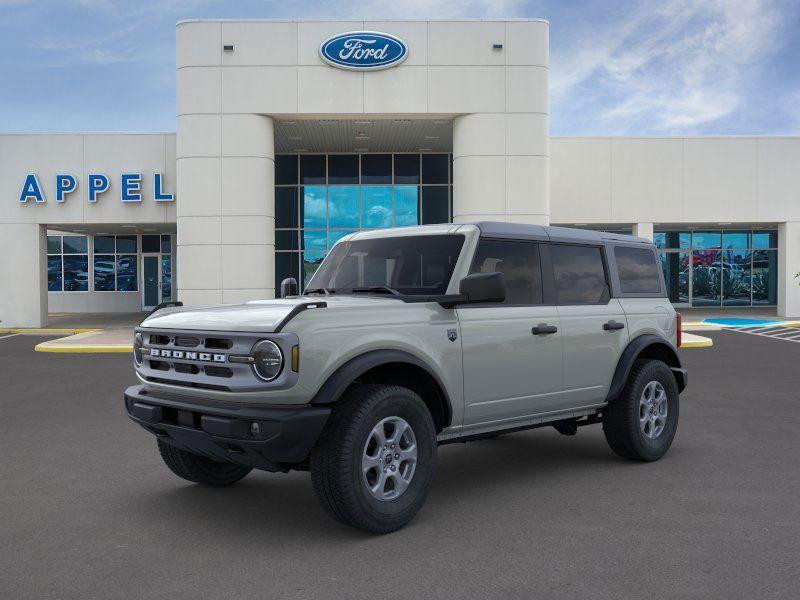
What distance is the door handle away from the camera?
18.3 ft

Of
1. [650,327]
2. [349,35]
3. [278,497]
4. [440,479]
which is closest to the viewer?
[278,497]

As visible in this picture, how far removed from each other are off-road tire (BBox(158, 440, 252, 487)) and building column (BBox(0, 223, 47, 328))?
70.8 ft

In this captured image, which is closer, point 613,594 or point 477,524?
point 613,594

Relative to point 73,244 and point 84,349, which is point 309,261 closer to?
point 84,349

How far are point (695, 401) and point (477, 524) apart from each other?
19.5 feet

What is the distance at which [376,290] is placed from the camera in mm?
5551

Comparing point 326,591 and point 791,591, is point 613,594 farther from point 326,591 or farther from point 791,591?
point 326,591

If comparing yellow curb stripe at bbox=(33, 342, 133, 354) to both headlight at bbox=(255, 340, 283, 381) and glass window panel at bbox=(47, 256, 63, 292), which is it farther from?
glass window panel at bbox=(47, 256, 63, 292)

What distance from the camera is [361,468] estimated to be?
4449 mm

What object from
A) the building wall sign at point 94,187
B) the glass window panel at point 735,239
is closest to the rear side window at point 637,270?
the building wall sign at point 94,187

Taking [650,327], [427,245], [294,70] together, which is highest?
[294,70]

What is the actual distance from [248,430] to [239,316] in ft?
2.37

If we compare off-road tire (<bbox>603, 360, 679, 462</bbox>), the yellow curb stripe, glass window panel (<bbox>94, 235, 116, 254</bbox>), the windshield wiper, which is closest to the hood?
the windshield wiper

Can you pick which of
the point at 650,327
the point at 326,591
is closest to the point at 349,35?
the point at 650,327
